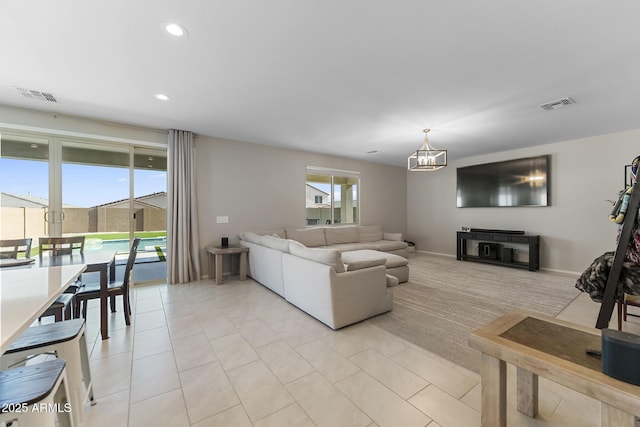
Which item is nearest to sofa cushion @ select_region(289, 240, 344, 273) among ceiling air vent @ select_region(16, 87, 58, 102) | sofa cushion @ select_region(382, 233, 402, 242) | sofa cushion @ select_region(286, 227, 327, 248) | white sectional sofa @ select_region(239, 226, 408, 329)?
white sectional sofa @ select_region(239, 226, 408, 329)

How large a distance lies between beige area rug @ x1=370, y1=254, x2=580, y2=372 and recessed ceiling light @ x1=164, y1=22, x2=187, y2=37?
3217 millimetres

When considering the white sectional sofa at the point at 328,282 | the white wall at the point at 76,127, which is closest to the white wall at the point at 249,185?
the white wall at the point at 76,127

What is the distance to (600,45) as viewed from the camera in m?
2.12

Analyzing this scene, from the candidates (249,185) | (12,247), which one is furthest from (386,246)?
(12,247)

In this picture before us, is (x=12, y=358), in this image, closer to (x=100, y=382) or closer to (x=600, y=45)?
(x=100, y=382)

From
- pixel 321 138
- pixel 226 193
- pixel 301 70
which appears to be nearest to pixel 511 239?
pixel 321 138

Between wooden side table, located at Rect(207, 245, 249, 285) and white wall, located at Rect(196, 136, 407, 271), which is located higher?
white wall, located at Rect(196, 136, 407, 271)

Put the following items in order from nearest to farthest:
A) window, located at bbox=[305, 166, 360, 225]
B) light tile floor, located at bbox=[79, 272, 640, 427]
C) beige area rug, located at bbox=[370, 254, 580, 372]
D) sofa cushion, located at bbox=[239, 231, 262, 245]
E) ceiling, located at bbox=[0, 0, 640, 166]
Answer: light tile floor, located at bbox=[79, 272, 640, 427]
ceiling, located at bbox=[0, 0, 640, 166]
beige area rug, located at bbox=[370, 254, 580, 372]
sofa cushion, located at bbox=[239, 231, 262, 245]
window, located at bbox=[305, 166, 360, 225]

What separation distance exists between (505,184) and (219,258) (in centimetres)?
627

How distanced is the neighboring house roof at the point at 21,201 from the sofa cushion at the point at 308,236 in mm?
3793

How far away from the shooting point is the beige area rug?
2.45 m

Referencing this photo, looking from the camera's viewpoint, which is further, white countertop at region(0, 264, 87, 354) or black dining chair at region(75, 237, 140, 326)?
black dining chair at region(75, 237, 140, 326)

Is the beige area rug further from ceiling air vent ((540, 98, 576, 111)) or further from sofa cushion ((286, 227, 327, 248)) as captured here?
ceiling air vent ((540, 98, 576, 111))

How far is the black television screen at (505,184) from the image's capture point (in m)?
5.33
